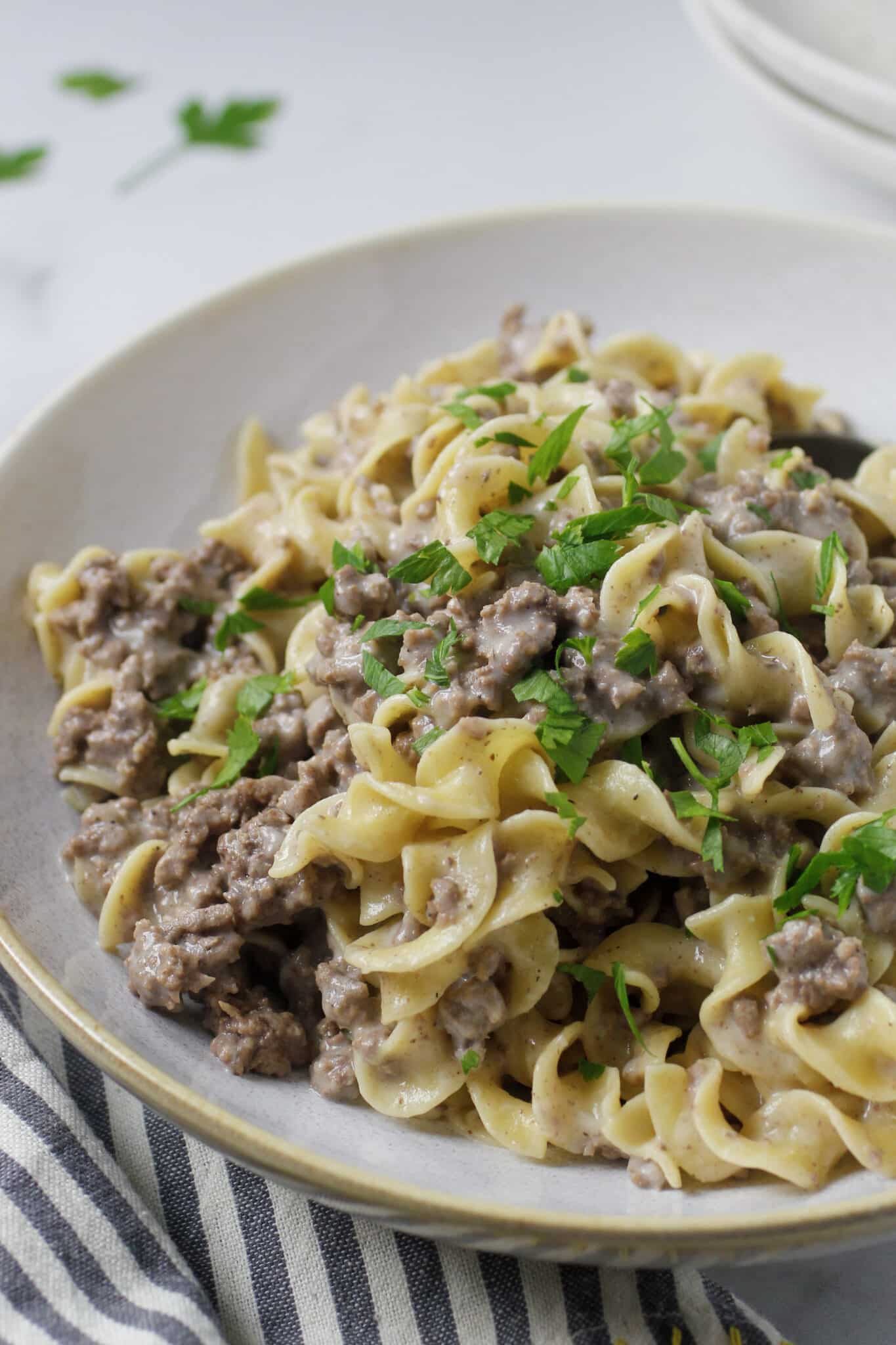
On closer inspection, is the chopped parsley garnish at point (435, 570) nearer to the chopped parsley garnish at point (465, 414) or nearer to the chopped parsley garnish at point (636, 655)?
the chopped parsley garnish at point (636, 655)

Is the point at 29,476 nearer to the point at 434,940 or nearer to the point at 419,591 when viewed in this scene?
the point at 419,591

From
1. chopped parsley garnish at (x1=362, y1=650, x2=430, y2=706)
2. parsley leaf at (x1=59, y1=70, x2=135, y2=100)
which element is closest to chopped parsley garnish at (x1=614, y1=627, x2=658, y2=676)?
chopped parsley garnish at (x1=362, y1=650, x2=430, y2=706)

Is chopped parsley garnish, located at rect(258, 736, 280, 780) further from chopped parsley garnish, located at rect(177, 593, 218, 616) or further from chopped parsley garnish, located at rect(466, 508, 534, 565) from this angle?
chopped parsley garnish, located at rect(466, 508, 534, 565)

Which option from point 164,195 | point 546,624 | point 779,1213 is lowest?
point 779,1213

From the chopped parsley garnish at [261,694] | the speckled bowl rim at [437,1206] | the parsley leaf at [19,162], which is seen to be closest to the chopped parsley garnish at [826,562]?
the chopped parsley garnish at [261,694]

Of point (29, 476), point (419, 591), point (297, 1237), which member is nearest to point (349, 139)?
point (29, 476)

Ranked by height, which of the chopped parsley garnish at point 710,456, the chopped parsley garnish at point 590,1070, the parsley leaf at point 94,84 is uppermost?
the parsley leaf at point 94,84
